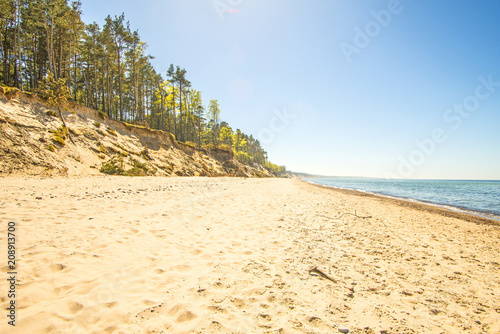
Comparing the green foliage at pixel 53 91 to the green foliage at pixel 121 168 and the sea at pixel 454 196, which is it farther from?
the sea at pixel 454 196

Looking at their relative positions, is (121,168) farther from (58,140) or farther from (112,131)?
(112,131)

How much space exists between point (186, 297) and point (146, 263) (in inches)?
55.1

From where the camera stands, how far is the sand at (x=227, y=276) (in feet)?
8.75

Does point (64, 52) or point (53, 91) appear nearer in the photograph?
point (53, 91)

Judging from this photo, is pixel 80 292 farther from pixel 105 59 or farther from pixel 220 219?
pixel 105 59

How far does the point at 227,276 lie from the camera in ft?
12.7

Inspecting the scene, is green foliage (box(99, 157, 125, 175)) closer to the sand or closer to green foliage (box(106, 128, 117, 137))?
green foliage (box(106, 128, 117, 137))

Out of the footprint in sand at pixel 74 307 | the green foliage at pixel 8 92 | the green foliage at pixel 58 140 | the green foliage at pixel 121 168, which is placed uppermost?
the green foliage at pixel 8 92

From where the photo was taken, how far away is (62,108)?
20.1 m

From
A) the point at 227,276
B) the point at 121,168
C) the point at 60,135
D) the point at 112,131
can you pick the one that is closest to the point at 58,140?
the point at 60,135

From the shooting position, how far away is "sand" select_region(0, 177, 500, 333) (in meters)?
2.67


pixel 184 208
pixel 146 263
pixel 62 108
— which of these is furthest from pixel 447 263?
pixel 62 108

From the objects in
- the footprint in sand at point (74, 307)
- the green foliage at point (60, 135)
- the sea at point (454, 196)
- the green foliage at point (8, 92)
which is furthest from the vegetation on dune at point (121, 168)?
the sea at point (454, 196)

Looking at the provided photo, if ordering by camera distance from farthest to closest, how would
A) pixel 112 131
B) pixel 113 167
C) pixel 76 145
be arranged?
pixel 112 131 < pixel 113 167 < pixel 76 145
